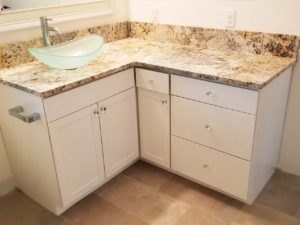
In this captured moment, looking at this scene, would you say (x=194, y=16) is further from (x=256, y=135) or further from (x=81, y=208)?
(x=81, y=208)

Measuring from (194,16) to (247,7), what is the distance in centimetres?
39

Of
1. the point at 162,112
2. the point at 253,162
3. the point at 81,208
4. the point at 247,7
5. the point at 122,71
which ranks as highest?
the point at 247,7

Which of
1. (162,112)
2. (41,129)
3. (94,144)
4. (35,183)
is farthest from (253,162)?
(35,183)

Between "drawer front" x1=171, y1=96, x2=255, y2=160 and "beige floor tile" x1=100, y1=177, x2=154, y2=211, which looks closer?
"drawer front" x1=171, y1=96, x2=255, y2=160

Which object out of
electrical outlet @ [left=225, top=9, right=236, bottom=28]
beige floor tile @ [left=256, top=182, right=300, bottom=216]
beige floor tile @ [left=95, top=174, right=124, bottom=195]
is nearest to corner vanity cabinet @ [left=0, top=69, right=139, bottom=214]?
beige floor tile @ [left=95, top=174, right=124, bottom=195]

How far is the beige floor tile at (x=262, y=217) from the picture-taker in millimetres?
1805

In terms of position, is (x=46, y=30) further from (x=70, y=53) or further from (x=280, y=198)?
(x=280, y=198)

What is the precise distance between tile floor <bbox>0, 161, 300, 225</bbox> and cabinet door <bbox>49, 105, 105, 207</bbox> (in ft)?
0.48

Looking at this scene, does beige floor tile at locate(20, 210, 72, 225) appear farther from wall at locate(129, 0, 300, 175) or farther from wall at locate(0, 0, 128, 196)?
wall at locate(129, 0, 300, 175)

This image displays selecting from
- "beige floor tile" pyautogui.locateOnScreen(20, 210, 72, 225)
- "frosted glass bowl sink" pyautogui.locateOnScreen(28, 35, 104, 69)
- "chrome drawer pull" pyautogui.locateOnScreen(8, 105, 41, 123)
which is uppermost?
"frosted glass bowl sink" pyautogui.locateOnScreen(28, 35, 104, 69)

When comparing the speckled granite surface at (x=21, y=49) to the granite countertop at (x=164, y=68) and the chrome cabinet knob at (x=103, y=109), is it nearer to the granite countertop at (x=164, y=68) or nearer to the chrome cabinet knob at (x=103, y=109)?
the granite countertop at (x=164, y=68)

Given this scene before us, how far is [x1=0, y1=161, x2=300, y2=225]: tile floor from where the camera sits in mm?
1853

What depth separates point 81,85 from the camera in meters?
1.70

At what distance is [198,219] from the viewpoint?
6.07ft
